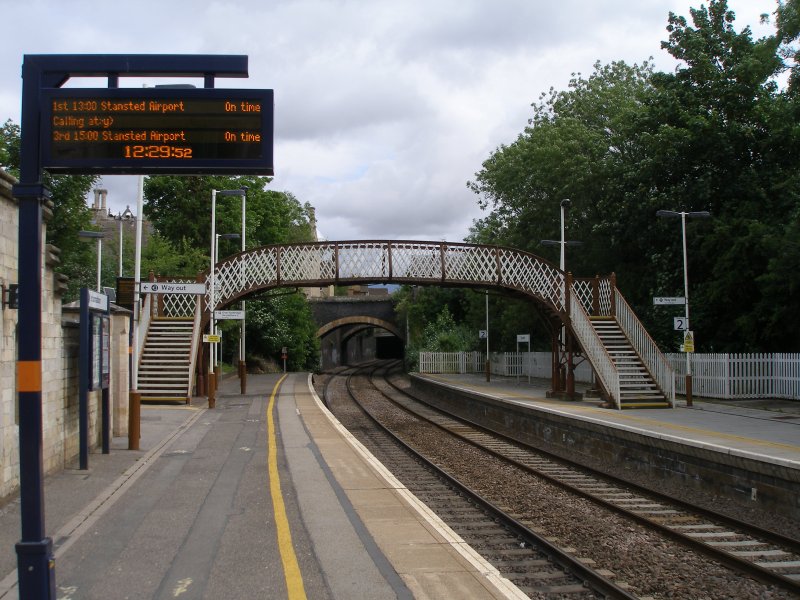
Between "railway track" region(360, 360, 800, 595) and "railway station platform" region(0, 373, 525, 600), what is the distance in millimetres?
3116

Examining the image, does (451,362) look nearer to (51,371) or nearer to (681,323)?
(681,323)

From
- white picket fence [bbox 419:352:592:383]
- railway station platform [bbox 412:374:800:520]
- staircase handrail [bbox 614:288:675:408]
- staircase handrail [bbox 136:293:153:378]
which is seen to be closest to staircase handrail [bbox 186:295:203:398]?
staircase handrail [bbox 136:293:153:378]

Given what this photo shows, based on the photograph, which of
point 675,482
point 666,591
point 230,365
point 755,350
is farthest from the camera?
point 230,365

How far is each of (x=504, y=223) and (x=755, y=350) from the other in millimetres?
18195

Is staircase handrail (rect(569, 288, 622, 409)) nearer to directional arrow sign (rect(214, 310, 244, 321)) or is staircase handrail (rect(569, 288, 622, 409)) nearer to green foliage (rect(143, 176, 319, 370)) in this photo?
directional arrow sign (rect(214, 310, 244, 321))

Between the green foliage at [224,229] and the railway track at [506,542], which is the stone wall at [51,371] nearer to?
the railway track at [506,542]

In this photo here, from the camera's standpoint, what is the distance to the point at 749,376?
24.1 metres

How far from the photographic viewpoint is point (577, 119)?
122ft

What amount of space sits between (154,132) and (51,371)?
6.69 meters

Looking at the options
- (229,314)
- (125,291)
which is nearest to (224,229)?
(229,314)

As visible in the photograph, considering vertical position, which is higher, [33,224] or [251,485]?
[33,224]

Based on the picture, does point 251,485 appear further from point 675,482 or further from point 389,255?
point 389,255

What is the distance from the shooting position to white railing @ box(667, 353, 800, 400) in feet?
75.9

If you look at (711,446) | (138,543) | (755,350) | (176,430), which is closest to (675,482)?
(711,446)
